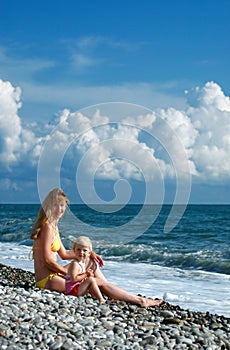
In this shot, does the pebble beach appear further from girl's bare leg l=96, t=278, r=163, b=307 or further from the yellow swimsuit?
the yellow swimsuit

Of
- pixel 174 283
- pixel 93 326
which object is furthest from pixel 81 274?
pixel 174 283

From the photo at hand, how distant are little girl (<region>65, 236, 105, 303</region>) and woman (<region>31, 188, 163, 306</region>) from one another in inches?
4.7

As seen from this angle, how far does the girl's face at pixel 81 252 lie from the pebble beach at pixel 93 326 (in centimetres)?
56

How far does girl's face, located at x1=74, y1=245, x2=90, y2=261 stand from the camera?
765 cm

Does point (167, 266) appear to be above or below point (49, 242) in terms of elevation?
below

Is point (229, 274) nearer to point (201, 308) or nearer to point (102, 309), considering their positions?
point (201, 308)

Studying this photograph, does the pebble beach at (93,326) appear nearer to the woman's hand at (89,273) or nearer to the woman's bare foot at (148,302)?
the woman's bare foot at (148,302)

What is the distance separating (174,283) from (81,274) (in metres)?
4.82

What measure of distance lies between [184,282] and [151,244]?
11.2 m

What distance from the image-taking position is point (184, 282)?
41.2ft

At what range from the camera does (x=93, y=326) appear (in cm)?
605

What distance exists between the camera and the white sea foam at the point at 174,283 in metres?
9.81

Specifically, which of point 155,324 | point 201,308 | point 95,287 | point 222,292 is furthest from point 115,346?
point 222,292

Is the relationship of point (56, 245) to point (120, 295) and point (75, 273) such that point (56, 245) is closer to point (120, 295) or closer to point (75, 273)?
point (75, 273)
